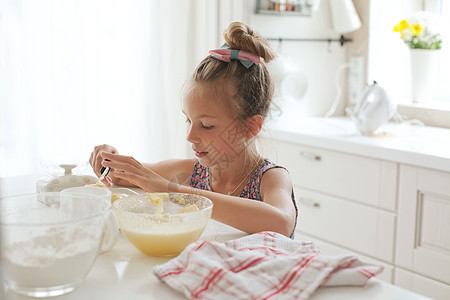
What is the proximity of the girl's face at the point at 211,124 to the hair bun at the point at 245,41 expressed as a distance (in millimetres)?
117

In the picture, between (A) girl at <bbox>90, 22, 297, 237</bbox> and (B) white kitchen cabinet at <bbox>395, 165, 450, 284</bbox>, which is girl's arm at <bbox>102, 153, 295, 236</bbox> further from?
(B) white kitchen cabinet at <bbox>395, 165, 450, 284</bbox>

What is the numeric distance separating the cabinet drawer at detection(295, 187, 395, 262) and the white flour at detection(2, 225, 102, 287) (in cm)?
168

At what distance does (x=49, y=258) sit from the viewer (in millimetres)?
764

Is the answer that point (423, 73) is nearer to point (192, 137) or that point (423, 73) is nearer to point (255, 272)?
point (192, 137)

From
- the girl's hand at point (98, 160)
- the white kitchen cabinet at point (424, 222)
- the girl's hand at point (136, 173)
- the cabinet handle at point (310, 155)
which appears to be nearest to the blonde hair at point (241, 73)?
the girl's hand at point (98, 160)

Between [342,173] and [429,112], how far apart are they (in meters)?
0.74

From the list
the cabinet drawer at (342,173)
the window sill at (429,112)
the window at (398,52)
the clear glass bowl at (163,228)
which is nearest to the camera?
the clear glass bowl at (163,228)

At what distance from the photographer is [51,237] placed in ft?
2.49

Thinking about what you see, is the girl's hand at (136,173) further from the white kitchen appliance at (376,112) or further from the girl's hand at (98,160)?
the white kitchen appliance at (376,112)

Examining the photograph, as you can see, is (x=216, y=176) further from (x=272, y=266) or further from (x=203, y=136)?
(x=272, y=266)

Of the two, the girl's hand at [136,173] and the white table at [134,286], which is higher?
the girl's hand at [136,173]

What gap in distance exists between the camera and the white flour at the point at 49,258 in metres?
0.76

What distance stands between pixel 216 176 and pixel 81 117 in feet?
3.34

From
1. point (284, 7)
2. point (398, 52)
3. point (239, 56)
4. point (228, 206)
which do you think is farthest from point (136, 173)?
point (398, 52)
